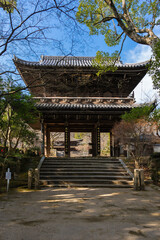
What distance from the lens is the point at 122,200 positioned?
5.58 metres

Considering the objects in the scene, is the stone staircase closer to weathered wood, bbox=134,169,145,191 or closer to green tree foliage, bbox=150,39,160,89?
weathered wood, bbox=134,169,145,191

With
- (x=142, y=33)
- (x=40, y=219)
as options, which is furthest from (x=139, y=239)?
(x=142, y=33)

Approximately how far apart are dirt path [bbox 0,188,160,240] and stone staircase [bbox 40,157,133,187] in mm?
2494

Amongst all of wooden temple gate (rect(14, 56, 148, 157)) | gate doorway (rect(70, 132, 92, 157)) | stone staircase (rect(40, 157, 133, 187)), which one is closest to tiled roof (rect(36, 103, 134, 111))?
wooden temple gate (rect(14, 56, 148, 157))

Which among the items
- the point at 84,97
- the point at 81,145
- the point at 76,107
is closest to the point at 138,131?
the point at 76,107

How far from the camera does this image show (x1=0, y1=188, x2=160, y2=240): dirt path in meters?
3.02

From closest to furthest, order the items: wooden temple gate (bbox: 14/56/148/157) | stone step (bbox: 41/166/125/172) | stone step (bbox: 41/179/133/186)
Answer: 1. stone step (bbox: 41/179/133/186)
2. stone step (bbox: 41/166/125/172)
3. wooden temple gate (bbox: 14/56/148/157)

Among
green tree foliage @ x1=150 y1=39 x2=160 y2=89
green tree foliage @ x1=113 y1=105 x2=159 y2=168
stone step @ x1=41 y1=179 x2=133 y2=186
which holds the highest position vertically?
green tree foliage @ x1=150 y1=39 x2=160 y2=89

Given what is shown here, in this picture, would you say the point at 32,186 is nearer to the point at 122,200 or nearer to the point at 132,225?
the point at 122,200

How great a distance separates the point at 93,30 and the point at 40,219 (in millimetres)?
8381

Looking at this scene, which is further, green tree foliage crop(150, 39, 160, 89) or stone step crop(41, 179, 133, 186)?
stone step crop(41, 179, 133, 186)

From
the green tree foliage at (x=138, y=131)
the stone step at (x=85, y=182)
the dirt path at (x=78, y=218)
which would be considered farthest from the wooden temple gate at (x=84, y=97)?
the dirt path at (x=78, y=218)

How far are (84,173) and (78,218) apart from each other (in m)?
5.43

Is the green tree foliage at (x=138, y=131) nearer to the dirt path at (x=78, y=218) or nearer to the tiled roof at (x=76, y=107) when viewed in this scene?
the tiled roof at (x=76, y=107)
